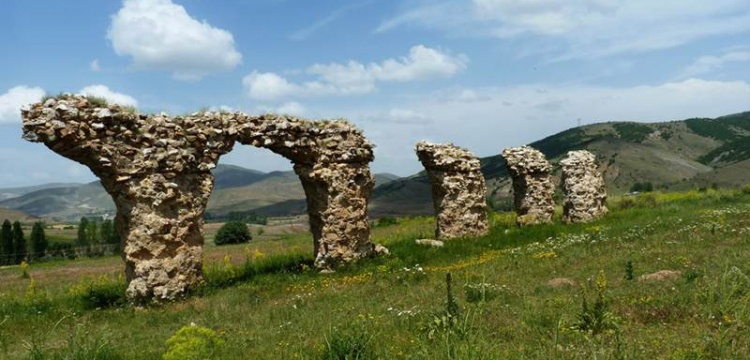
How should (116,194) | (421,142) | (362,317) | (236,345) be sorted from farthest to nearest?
(421,142), (116,194), (362,317), (236,345)

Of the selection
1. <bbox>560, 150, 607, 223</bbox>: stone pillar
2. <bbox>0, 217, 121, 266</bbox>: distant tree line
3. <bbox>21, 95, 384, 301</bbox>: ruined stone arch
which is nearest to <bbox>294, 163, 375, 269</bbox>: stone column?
<bbox>21, 95, 384, 301</bbox>: ruined stone arch

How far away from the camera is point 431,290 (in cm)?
1425

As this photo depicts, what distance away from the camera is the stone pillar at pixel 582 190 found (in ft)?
100

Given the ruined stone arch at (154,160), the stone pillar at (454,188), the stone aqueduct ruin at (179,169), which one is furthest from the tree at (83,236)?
the ruined stone arch at (154,160)

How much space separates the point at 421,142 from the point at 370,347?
2061 centimetres

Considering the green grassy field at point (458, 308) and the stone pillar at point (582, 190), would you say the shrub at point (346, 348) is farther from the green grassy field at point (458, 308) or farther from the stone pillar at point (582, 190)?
the stone pillar at point (582, 190)

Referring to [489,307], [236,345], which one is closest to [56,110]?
[236,345]

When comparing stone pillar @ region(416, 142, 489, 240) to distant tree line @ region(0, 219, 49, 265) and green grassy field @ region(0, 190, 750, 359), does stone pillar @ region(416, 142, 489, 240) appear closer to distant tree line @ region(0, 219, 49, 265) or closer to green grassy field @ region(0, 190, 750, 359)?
green grassy field @ region(0, 190, 750, 359)

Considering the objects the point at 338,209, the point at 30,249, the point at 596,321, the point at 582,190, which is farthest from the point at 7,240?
the point at 596,321

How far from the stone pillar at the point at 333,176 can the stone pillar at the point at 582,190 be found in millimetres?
15039

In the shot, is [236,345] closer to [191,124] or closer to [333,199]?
[191,124]

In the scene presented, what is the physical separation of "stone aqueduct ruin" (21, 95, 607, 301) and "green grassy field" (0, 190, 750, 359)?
3.72 ft

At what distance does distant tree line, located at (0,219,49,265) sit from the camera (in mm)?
72312

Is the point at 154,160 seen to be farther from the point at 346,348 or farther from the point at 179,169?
the point at 346,348
